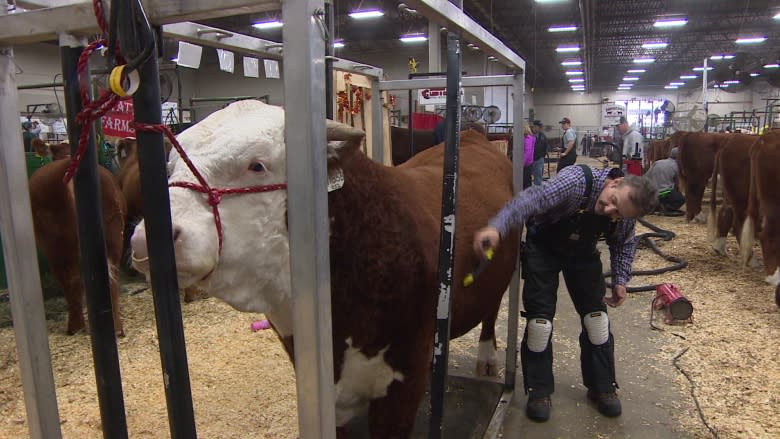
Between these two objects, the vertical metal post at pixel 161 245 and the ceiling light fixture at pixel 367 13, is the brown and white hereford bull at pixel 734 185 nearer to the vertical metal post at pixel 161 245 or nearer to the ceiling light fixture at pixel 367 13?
the vertical metal post at pixel 161 245

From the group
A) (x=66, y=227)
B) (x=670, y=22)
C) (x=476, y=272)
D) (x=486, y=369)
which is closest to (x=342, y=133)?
(x=476, y=272)

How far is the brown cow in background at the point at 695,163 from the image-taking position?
895 centimetres

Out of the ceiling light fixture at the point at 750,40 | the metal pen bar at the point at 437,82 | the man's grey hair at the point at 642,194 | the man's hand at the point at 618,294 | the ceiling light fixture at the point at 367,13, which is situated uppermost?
the ceiling light fixture at the point at 367,13

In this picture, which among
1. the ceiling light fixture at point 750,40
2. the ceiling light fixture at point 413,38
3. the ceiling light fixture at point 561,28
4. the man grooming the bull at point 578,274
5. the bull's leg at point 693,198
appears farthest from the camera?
the ceiling light fixture at point 750,40

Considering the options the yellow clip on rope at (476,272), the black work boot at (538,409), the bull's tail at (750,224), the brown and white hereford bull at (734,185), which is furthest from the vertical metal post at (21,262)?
the brown and white hereford bull at (734,185)

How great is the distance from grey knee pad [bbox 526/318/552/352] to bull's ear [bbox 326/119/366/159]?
1910mm

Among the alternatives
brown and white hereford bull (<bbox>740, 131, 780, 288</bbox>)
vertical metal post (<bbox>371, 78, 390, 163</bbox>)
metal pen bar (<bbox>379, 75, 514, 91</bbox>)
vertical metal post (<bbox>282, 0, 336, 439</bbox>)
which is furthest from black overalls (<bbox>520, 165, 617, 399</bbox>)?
→ brown and white hereford bull (<bbox>740, 131, 780, 288</bbox>)

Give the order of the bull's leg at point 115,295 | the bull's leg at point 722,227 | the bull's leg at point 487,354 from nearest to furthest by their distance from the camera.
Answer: the bull's leg at point 487,354, the bull's leg at point 115,295, the bull's leg at point 722,227

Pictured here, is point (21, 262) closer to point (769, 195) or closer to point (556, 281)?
point (556, 281)

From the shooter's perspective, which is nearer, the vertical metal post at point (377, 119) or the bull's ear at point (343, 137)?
the bull's ear at point (343, 137)

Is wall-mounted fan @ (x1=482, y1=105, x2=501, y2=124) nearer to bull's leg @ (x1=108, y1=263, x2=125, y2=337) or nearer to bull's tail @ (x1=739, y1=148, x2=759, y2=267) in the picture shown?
bull's tail @ (x1=739, y1=148, x2=759, y2=267)

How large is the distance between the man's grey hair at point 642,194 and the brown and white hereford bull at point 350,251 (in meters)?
0.65

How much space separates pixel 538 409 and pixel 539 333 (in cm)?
44

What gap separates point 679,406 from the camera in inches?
125
